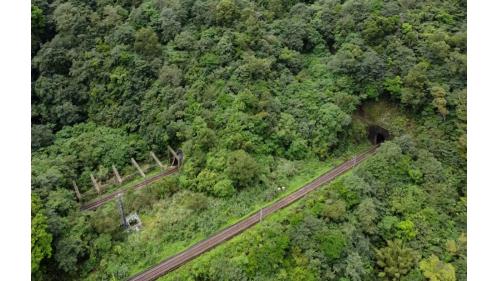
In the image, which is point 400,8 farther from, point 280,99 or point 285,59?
point 280,99

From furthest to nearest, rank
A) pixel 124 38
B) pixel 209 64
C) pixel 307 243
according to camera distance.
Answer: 1. pixel 124 38
2. pixel 209 64
3. pixel 307 243

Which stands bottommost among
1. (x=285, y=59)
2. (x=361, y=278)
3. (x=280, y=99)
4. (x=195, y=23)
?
(x=361, y=278)

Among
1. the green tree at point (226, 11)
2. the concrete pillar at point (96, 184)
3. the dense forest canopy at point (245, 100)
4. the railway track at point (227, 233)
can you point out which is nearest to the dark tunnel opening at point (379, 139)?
the dense forest canopy at point (245, 100)

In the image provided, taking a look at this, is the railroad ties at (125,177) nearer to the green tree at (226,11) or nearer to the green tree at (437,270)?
the green tree at (226,11)

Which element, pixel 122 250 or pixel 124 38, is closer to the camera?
pixel 122 250

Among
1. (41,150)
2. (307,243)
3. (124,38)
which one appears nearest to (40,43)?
(124,38)

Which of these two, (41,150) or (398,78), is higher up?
(398,78)
